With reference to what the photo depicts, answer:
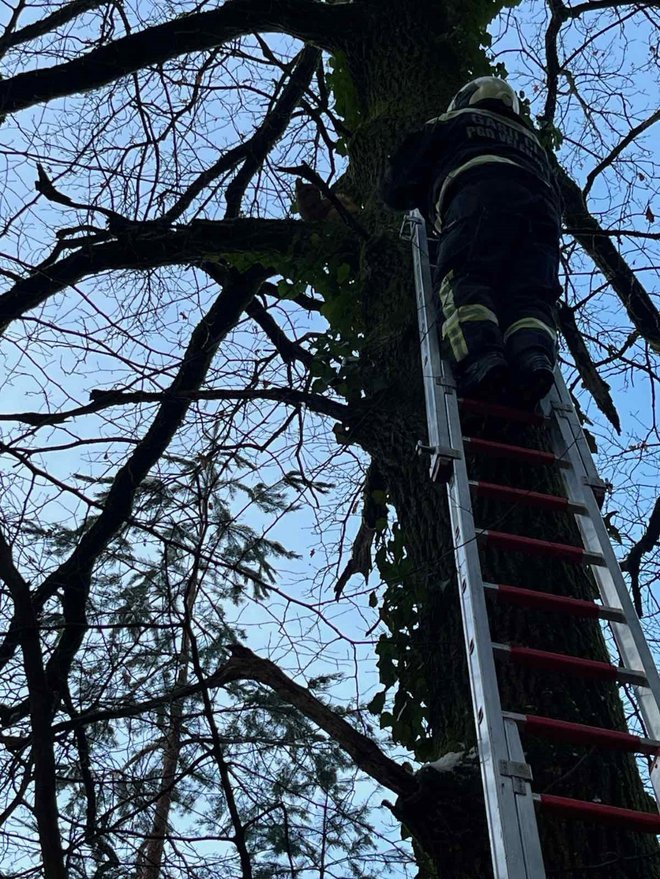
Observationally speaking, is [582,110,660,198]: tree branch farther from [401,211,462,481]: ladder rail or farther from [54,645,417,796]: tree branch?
[54,645,417,796]: tree branch

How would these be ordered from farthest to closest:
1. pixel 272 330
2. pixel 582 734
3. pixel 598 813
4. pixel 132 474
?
pixel 272 330, pixel 132 474, pixel 582 734, pixel 598 813

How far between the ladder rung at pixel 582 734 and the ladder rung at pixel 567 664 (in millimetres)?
174

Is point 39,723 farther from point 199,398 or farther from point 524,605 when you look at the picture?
point 199,398

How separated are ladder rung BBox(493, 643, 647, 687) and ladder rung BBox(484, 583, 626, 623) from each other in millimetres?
156

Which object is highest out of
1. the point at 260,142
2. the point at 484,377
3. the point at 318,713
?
the point at 260,142

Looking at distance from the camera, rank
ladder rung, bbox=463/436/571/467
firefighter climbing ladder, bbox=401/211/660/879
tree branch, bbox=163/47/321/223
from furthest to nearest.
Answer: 1. tree branch, bbox=163/47/321/223
2. ladder rung, bbox=463/436/571/467
3. firefighter climbing ladder, bbox=401/211/660/879

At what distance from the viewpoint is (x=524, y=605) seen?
262 centimetres

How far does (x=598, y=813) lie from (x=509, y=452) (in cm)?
126

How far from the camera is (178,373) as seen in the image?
473cm

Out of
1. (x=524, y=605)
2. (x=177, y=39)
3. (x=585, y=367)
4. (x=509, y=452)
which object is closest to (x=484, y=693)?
(x=524, y=605)

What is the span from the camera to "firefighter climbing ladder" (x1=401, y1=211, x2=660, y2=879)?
204 centimetres

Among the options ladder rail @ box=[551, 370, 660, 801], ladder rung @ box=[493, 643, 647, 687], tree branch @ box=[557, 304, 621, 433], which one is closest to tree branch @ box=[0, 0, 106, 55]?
tree branch @ box=[557, 304, 621, 433]

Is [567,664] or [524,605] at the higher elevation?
[524,605]

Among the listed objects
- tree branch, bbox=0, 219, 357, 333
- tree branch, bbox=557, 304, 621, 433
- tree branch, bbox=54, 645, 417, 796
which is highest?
tree branch, bbox=0, 219, 357, 333
